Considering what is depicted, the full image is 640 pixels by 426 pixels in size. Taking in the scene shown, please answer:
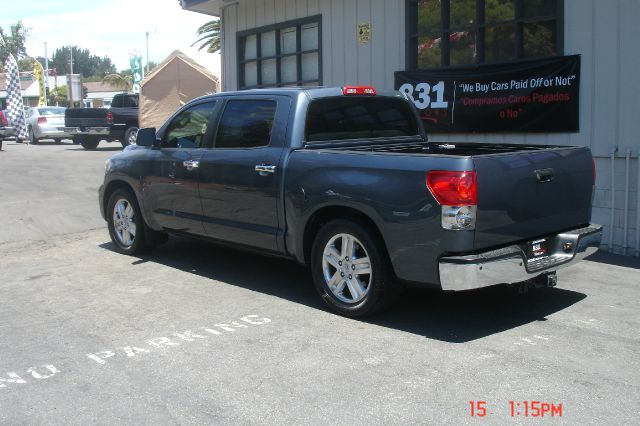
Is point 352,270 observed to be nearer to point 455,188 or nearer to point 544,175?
point 455,188

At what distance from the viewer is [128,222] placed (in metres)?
7.98

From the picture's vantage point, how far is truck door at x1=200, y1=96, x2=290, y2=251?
19.8ft

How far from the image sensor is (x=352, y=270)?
545 centimetres

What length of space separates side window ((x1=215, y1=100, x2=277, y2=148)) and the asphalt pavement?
4.49ft

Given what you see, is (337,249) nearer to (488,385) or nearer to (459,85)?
(488,385)

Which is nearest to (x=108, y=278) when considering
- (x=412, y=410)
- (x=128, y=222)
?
(x=128, y=222)

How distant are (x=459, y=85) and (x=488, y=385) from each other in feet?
19.1

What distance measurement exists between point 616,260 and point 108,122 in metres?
20.7

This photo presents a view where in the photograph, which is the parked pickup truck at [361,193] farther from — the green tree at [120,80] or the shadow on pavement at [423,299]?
the green tree at [120,80]

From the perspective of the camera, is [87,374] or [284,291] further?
[284,291]

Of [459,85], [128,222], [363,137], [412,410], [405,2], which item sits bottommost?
[412,410]

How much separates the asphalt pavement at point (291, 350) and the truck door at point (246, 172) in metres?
0.60

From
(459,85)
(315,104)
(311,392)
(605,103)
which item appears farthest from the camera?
(459,85)
